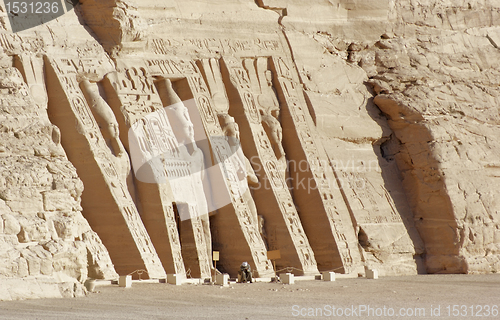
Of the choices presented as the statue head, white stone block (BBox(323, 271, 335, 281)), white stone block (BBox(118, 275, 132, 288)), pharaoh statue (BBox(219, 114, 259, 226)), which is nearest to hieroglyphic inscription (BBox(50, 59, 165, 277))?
white stone block (BBox(118, 275, 132, 288))

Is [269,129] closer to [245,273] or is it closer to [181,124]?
[181,124]

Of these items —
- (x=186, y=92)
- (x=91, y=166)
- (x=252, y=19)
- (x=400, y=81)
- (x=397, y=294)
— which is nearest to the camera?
(x=397, y=294)

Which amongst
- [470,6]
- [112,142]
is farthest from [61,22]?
[470,6]

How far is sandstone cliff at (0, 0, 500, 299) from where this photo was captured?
1463 cm

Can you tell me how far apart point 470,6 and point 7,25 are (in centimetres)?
1206

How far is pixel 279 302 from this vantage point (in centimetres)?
1157

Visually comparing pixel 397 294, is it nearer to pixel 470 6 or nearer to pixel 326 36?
pixel 326 36

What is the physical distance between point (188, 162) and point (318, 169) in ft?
9.93

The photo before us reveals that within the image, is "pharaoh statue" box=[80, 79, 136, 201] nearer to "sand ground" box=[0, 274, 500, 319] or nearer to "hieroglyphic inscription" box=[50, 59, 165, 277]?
"hieroglyphic inscription" box=[50, 59, 165, 277]

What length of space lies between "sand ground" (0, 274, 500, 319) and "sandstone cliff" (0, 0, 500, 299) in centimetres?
148

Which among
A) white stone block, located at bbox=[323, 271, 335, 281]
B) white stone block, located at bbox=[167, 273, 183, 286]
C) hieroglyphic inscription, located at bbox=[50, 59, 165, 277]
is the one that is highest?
hieroglyphic inscription, located at bbox=[50, 59, 165, 277]

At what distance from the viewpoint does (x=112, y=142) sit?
1530cm

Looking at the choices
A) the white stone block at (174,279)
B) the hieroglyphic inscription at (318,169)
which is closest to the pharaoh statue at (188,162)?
the white stone block at (174,279)

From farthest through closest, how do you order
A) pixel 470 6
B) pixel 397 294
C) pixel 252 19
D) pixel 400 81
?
pixel 470 6 < pixel 400 81 < pixel 252 19 < pixel 397 294
